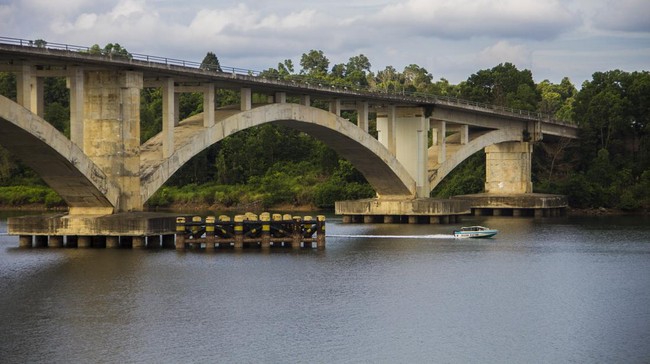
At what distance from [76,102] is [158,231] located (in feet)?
29.0

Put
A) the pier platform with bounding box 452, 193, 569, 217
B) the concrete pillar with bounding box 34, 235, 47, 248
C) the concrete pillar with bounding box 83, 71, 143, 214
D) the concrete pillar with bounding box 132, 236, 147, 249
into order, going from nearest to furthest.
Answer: the concrete pillar with bounding box 83, 71, 143, 214, the concrete pillar with bounding box 132, 236, 147, 249, the concrete pillar with bounding box 34, 235, 47, 248, the pier platform with bounding box 452, 193, 569, 217

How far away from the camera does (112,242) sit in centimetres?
6631

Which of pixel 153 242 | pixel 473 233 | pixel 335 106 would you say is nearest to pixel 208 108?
pixel 153 242

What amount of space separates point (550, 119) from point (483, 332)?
81862 mm

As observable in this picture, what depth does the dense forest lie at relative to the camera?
399 feet

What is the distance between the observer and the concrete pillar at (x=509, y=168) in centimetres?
11806

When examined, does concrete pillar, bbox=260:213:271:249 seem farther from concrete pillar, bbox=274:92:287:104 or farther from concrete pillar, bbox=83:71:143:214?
concrete pillar, bbox=274:92:287:104

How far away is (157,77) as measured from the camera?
69.5 meters

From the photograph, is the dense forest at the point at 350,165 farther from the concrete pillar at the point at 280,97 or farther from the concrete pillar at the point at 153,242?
the concrete pillar at the point at 153,242

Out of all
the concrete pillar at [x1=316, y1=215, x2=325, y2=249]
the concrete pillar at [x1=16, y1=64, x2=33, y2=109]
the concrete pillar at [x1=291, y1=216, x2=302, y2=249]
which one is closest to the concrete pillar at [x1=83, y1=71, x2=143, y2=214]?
the concrete pillar at [x1=16, y1=64, x2=33, y2=109]

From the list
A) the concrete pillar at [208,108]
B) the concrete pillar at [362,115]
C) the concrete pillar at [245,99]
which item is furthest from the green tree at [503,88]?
the concrete pillar at [208,108]

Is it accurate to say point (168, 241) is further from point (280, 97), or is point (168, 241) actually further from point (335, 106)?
point (335, 106)

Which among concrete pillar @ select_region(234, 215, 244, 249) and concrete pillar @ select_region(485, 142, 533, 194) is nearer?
concrete pillar @ select_region(234, 215, 244, 249)

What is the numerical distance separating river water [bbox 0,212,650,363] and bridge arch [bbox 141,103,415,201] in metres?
6.02
